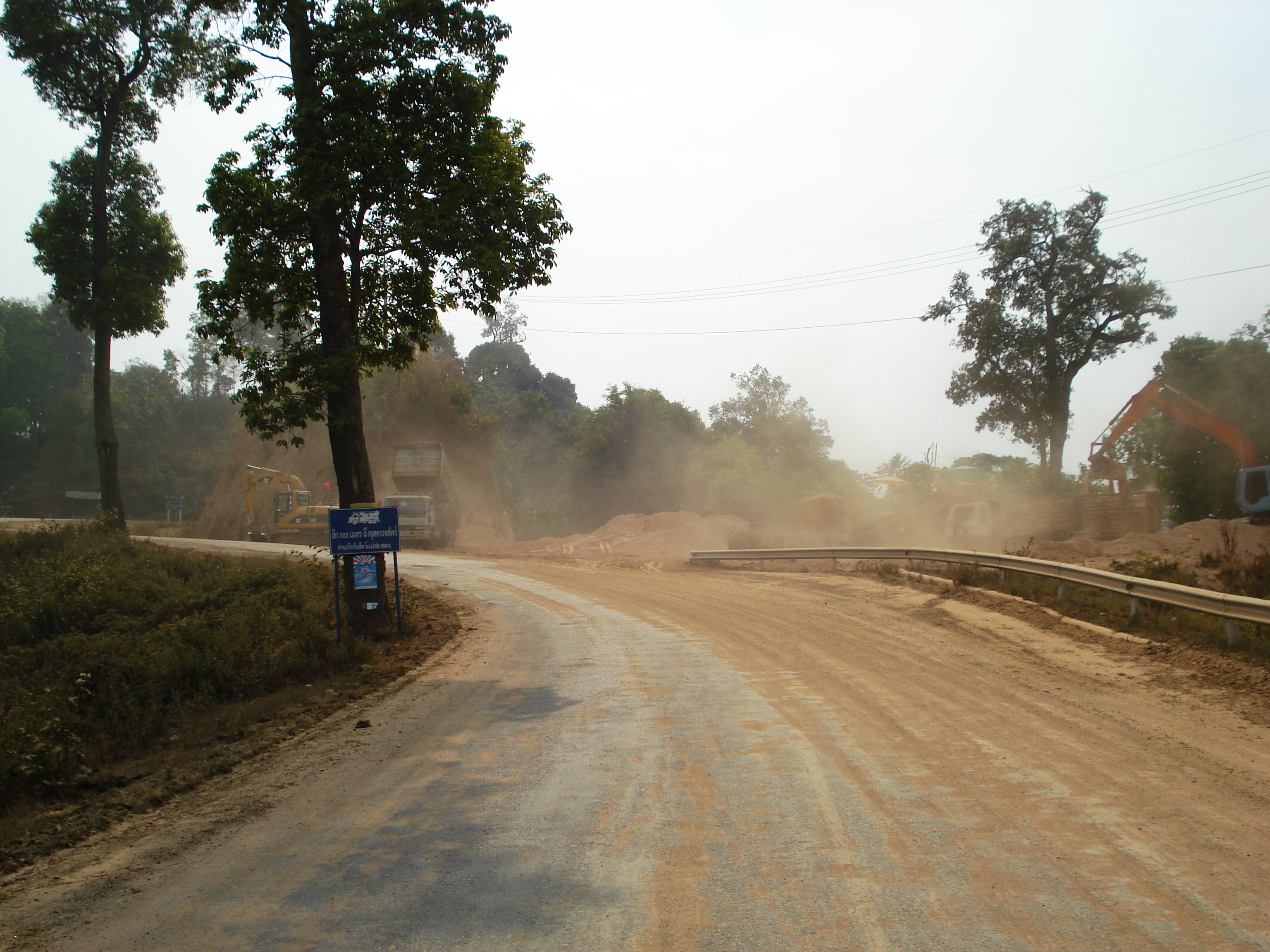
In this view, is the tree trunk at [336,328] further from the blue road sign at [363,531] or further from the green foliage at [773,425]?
the green foliage at [773,425]

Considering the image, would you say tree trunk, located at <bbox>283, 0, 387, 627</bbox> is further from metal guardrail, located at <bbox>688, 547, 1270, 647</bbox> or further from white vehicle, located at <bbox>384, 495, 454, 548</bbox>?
white vehicle, located at <bbox>384, 495, 454, 548</bbox>

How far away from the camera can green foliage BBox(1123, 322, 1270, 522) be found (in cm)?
4081

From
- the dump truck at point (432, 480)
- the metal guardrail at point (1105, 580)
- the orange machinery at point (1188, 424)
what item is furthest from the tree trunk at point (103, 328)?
the orange machinery at point (1188, 424)

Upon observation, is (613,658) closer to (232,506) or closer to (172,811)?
(172,811)

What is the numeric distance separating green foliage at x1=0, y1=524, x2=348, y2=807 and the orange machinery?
100ft

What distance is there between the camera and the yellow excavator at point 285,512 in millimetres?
37250


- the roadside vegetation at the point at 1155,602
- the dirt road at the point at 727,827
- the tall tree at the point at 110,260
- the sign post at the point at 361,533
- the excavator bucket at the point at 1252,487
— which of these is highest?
the tall tree at the point at 110,260

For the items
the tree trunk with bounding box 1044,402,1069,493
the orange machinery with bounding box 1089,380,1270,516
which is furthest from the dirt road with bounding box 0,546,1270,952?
the tree trunk with bounding box 1044,402,1069,493

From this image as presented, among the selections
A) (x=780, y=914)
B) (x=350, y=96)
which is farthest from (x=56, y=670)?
(x=780, y=914)

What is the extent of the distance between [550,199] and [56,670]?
10.6 metres

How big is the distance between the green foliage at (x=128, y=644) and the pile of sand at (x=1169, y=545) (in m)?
19.2

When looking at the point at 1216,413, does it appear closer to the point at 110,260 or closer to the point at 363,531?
the point at 363,531

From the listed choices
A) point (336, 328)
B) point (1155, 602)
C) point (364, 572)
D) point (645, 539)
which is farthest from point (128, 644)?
point (645, 539)

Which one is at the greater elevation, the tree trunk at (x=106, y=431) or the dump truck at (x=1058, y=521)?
the tree trunk at (x=106, y=431)
